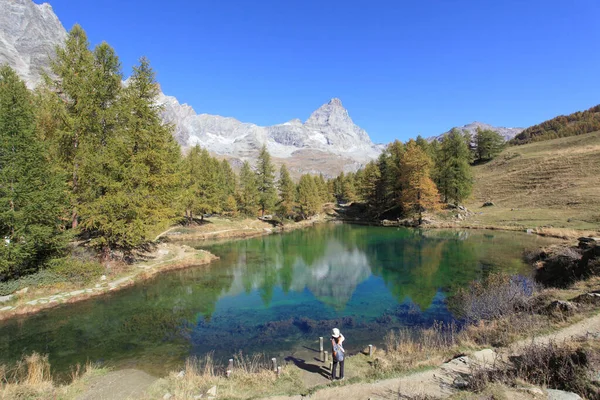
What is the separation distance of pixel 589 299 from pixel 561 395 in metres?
11.0

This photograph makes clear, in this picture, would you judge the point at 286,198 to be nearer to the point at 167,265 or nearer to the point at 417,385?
the point at 167,265

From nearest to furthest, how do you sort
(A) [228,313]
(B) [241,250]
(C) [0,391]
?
1. (C) [0,391]
2. (A) [228,313]
3. (B) [241,250]

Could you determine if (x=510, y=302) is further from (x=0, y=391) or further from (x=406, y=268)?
(x=0, y=391)

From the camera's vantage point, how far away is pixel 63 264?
68.6 feet

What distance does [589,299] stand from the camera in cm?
1402

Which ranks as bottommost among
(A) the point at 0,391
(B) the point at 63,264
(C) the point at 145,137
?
(A) the point at 0,391

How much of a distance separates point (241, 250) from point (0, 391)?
33.0 metres

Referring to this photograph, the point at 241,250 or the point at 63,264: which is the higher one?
the point at 63,264

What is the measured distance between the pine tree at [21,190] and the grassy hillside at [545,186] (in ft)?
186

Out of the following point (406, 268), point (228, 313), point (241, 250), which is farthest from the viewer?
point (241, 250)

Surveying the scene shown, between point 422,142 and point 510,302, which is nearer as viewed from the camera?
point 510,302

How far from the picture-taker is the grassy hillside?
48.1 meters

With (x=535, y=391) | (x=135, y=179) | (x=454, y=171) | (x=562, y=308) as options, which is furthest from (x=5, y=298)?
(x=454, y=171)

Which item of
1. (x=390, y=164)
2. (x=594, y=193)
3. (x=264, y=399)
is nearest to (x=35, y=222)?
(x=264, y=399)
